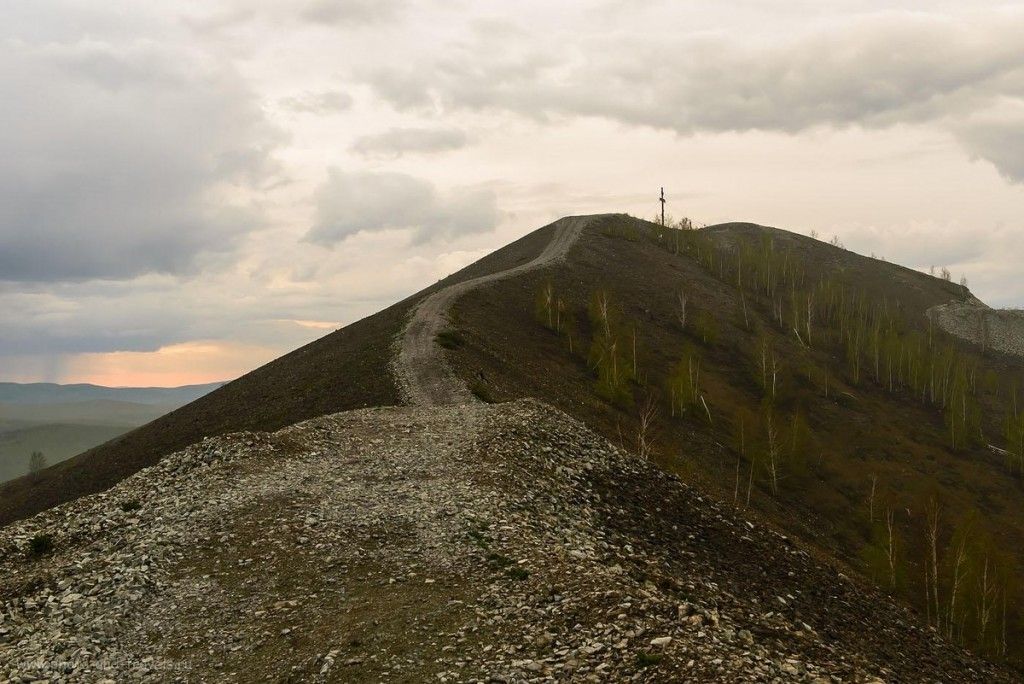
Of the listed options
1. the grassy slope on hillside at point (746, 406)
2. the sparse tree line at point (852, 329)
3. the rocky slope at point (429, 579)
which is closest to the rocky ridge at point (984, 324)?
the sparse tree line at point (852, 329)

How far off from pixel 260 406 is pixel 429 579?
47.1 m

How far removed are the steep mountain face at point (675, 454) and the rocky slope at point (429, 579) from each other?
19 centimetres

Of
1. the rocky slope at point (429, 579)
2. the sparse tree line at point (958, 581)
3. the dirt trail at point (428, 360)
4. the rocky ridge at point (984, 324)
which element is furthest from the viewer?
the rocky ridge at point (984, 324)

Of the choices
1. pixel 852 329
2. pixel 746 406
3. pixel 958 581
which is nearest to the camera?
pixel 958 581

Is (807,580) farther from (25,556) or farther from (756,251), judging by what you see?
(756,251)

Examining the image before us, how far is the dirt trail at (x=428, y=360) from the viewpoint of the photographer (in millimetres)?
54125

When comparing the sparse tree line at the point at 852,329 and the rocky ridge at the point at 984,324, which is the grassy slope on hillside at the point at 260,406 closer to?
the sparse tree line at the point at 852,329

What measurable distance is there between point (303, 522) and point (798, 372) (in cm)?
11358

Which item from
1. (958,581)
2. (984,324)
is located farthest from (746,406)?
(984,324)

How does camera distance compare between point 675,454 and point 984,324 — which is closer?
point 675,454

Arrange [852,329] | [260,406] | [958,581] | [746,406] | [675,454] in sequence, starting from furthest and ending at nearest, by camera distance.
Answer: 1. [852,329]
2. [746,406]
3. [675,454]
4. [260,406]
5. [958,581]

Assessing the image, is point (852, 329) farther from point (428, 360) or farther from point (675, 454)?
point (428, 360)

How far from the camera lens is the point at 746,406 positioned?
10462 centimetres

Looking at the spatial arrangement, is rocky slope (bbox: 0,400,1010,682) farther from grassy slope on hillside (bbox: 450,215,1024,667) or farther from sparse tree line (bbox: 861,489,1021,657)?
sparse tree line (bbox: 861,489,1021,657)
